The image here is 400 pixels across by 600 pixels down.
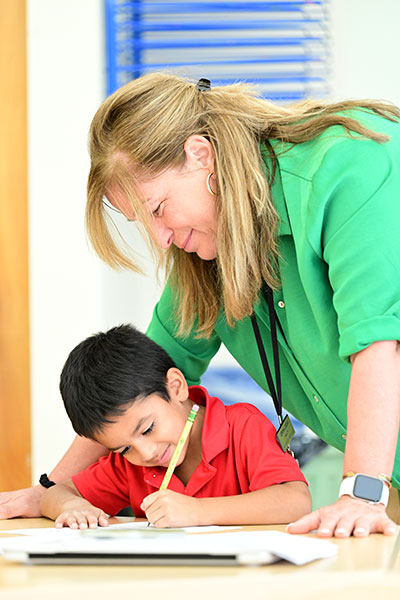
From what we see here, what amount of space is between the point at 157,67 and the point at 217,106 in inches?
71.8

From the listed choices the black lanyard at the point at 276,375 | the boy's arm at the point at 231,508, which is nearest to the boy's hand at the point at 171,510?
the boy's arm at the point at 231,508

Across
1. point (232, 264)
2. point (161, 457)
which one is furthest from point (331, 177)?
point (161, 457)

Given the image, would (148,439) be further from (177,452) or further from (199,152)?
(199,152)

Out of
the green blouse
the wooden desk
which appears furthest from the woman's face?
the wooden desk

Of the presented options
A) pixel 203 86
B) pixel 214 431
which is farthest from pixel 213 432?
pixel 203 86

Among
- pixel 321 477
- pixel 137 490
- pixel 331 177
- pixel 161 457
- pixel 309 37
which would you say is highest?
pixel 309 37

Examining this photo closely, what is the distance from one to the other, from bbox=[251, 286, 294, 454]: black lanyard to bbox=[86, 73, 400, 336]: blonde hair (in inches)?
1.7

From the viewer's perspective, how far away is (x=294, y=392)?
1456mm

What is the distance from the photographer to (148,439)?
1354 mm

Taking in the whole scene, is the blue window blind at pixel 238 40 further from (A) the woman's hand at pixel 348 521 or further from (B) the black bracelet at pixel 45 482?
(A) the woman's hand at pixel 348 521

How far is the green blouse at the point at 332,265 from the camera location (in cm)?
101

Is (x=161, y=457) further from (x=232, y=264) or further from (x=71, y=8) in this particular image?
(x=71, y=8)

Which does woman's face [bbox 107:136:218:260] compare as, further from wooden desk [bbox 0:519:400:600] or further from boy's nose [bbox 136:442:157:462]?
wooden desk [bbox 0:519:400:600]

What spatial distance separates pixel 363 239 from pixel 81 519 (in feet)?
2.09
